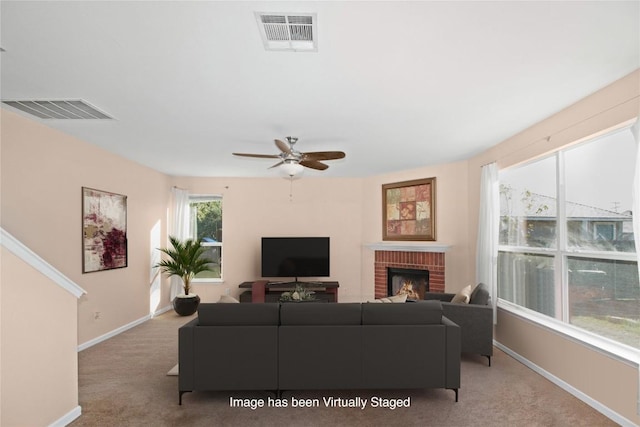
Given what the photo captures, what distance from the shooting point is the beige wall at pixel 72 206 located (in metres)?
3.82

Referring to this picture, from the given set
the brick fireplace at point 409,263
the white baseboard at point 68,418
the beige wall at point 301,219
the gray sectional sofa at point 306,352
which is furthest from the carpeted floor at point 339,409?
the beige wall at point 301,219

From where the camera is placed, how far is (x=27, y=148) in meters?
3.94

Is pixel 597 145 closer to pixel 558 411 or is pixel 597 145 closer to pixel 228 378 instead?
pixel 558 411

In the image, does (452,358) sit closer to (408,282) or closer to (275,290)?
(408,282)

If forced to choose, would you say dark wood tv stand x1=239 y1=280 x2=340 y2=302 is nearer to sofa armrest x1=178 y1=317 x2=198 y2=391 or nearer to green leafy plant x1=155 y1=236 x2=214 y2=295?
green leafy plant x1=155 y1=236 x2=214 y2=295

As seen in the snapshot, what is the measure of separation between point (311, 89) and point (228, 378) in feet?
8.47

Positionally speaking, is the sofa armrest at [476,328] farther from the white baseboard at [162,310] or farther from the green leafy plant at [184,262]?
the white baseboard at [162,310]

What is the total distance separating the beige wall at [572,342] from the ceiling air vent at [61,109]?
4.59 m

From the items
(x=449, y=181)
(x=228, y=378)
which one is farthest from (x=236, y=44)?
(x=449, y=181)

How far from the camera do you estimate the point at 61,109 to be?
3.56m

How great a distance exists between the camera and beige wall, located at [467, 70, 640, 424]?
288cm

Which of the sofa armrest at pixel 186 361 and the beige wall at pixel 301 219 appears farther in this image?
the beige wall at pixel 301 219

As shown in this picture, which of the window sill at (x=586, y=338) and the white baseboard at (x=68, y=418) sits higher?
the window sill at (x=586, y=338)

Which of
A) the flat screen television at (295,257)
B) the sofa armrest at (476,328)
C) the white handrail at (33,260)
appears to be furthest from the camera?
the flat screen television at (295,257)
